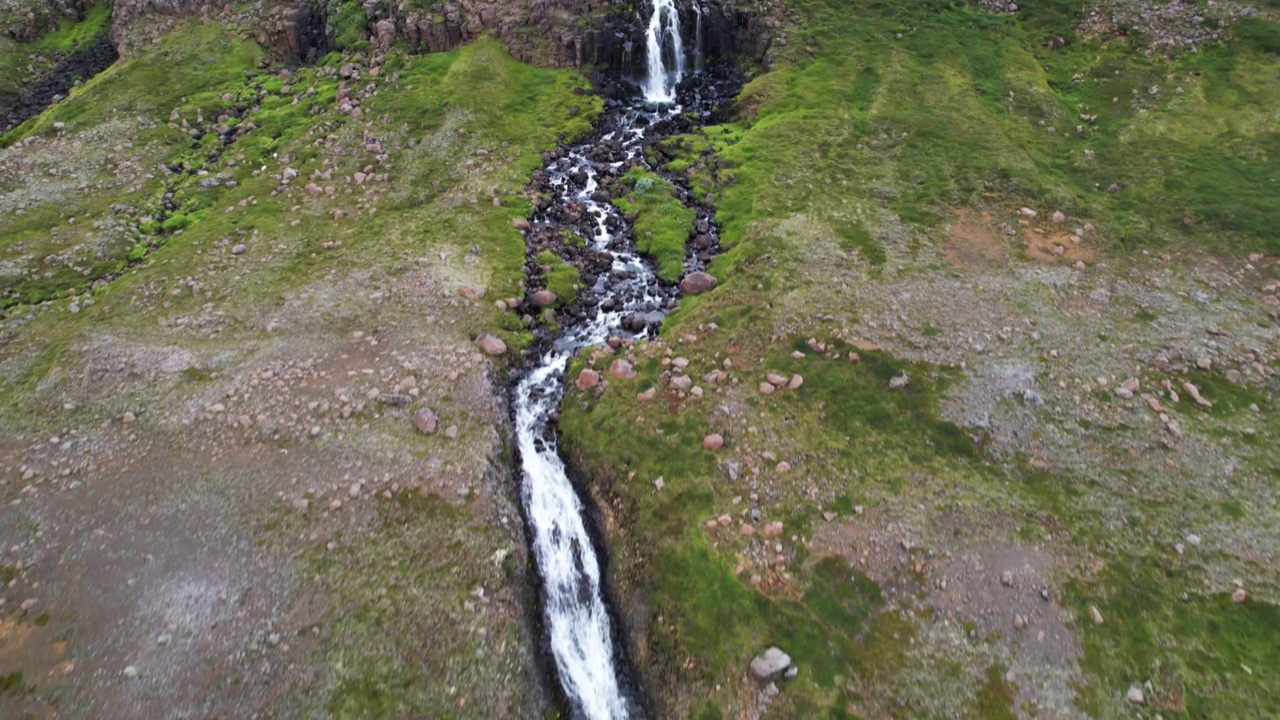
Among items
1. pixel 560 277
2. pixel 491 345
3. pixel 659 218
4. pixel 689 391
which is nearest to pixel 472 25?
pixel 659 218

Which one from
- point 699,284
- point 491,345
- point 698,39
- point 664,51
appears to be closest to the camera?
point 491,345

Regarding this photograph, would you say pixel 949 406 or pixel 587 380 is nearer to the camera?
pixel 949 406

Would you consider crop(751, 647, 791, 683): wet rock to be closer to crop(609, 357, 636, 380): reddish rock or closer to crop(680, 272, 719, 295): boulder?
crop(609, 357, 636, 380): reddish rock

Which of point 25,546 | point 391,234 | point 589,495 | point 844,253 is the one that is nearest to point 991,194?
point 844,253

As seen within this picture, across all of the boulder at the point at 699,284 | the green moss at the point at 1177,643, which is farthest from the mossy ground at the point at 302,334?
the green moss at the point at 1177,643

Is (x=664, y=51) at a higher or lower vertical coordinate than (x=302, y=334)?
higher

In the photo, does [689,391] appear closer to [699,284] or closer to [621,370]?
[621,370]
